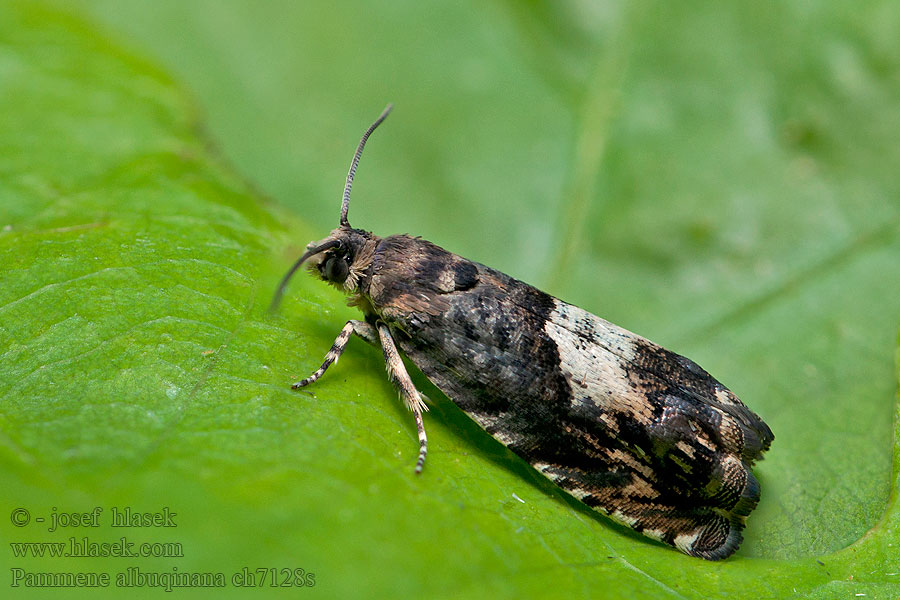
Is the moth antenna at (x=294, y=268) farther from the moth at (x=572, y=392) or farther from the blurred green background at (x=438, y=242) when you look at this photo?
the blurred green background at (x=438, y=242)

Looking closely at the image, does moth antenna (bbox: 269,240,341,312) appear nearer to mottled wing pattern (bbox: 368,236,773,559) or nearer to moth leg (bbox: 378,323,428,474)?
mottled wing pattern (bbox: 368,236,773,559)

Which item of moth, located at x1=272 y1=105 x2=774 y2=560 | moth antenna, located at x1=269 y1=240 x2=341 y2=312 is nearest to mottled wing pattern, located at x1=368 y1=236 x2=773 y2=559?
moth, located at x1=272 y1=105 x2=774 y2=560

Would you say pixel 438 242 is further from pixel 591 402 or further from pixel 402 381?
pixel 591 402

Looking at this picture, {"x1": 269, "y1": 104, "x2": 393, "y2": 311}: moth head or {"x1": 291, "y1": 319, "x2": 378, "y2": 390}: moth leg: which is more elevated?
{"x1": 269, "y1": 104, "x2": 393, "y2": 311}: moth head

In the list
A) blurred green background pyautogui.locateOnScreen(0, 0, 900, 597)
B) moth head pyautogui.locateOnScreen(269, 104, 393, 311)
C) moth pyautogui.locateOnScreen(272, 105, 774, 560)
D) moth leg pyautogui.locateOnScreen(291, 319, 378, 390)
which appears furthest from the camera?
moth head pyautogui.locateOnScreen(269, 104, 393, 311)

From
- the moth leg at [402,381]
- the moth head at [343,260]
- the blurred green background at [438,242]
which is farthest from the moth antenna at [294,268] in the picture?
the moth leg at [402,381]
